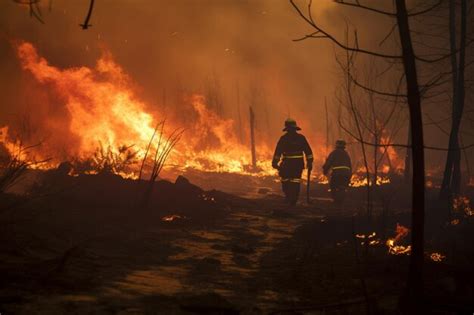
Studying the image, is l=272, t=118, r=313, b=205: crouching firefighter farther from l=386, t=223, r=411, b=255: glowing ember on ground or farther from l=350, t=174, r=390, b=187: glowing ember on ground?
l=350, t=174, r=390, b=187: glowing ember on ground

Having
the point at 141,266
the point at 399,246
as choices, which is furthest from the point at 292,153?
the point at 141,266

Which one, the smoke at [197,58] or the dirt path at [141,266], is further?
the smoke at [197,58]

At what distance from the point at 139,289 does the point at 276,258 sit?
107 inches

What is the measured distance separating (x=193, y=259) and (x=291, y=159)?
676cm

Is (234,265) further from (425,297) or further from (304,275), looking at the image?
(425,297)

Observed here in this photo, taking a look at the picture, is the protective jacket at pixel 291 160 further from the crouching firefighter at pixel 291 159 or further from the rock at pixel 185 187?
the rock at pixel 185 187

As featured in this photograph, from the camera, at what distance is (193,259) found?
5.92 meters

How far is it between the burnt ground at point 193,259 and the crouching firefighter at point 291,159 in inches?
62.2

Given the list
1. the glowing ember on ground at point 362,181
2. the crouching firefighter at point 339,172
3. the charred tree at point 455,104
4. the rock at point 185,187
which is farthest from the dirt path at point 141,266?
the glowing ember on ground at point 362,181

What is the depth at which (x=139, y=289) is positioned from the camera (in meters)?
4.00

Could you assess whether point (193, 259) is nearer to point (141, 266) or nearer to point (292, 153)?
point (141, 266)

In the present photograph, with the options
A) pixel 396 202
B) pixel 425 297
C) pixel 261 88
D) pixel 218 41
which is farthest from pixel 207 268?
pixel 261 88

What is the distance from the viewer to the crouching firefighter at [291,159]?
481 inches

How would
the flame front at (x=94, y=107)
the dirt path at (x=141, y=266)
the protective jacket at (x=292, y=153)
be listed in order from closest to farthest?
the dirt path at (x=141, y=266) → the protective jacket at (x=292, y=153) → the flame front at (x=94, y=107)
